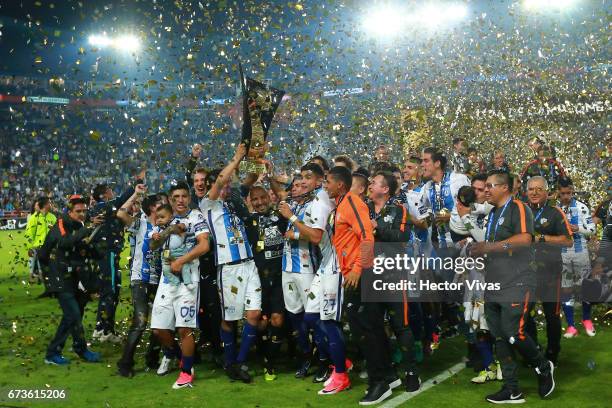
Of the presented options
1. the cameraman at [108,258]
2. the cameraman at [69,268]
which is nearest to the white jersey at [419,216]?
the cameraman at [108,258]

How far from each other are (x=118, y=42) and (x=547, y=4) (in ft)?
69.9

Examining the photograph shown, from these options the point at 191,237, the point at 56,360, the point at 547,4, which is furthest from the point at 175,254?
the point at 547,4

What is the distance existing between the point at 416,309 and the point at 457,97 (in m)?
Result: 10.7

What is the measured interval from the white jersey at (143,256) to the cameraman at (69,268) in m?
0.56

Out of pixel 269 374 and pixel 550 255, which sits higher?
pixel 550 255

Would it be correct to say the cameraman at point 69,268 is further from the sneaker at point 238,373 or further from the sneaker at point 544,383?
the sneaker at point 544,383

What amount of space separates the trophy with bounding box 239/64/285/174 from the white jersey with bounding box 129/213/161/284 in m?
1.67

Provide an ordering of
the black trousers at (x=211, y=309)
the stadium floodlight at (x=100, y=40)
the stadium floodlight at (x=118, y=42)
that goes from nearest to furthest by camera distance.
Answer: the black trousers at (x=211, y=309) → the stadium floodlight at (x=118, y=42) → the stadium floodlight at (x=100, y=40)

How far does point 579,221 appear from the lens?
8938 mm

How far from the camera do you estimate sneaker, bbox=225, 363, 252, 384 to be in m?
7.33

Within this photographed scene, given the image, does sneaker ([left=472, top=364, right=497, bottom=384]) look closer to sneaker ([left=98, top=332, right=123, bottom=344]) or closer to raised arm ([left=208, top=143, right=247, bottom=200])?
raised arm ([left=208, top=143, right=247, bottom=200])

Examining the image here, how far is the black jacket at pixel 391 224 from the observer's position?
6.82m

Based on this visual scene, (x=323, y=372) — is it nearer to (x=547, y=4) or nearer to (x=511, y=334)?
(x=511, y=334)

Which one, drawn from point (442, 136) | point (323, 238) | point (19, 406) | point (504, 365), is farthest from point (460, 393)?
point (442, 136)
